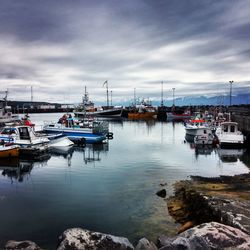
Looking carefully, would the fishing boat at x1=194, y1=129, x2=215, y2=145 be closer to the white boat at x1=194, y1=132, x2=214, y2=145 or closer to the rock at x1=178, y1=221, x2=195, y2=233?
the white boat at x1=194, y1=132, x2=214, y2=145

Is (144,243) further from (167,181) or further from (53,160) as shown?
(53,160)

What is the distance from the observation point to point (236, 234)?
1103 cm

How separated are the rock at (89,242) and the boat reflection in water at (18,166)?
1658 centimetres

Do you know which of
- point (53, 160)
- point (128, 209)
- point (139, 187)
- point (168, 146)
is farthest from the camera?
point (168, 146)

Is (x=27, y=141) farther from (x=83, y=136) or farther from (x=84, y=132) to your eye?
(x=84, y=132)

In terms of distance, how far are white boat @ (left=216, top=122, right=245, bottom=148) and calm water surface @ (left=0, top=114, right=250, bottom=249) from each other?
2.40m

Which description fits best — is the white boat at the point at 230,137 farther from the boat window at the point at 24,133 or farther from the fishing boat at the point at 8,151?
the fishing boat at the point at 8,151

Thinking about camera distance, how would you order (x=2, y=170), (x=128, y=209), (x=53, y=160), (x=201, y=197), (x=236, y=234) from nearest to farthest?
(x=236, y=234)
(x=201, y=197)
(x=128, y=209)
(x=2, y=170)
(x=53, y=160)

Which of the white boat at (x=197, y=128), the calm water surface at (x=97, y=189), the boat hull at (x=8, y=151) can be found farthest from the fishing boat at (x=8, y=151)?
the white boat at (x=197, y=128)

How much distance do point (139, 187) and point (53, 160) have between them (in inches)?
634

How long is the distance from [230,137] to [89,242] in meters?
37.1

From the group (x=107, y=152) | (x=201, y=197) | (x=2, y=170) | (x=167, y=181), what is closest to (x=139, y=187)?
(x=167, y=181)

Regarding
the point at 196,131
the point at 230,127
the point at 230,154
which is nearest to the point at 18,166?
the point at 230,154

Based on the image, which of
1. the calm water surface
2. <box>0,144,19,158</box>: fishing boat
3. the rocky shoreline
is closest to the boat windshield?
the calm water surface
